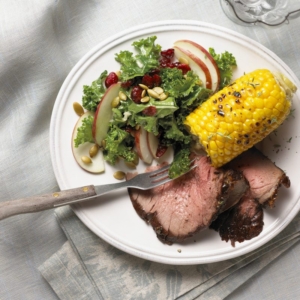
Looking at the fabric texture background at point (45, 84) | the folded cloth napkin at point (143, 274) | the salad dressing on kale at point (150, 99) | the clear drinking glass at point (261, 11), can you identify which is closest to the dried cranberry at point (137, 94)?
the salad dressing on kale at point (150, 99)

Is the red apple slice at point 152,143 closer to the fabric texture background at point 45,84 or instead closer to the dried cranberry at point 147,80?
the dried cranberry at point 147,80

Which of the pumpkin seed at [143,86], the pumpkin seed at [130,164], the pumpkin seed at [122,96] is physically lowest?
the pumpkin seed at [130,164]

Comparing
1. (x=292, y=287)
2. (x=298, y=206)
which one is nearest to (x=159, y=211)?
(x=298, y=206)

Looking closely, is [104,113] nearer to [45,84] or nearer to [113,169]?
[113,169]

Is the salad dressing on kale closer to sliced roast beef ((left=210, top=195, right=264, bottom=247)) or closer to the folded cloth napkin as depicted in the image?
sliced roast beef ((left=210, top=195, right=264, bottom=247))

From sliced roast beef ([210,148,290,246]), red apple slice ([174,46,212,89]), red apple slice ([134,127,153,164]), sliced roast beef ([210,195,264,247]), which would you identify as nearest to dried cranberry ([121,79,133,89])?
red apple slice ([134,127,153,164])
